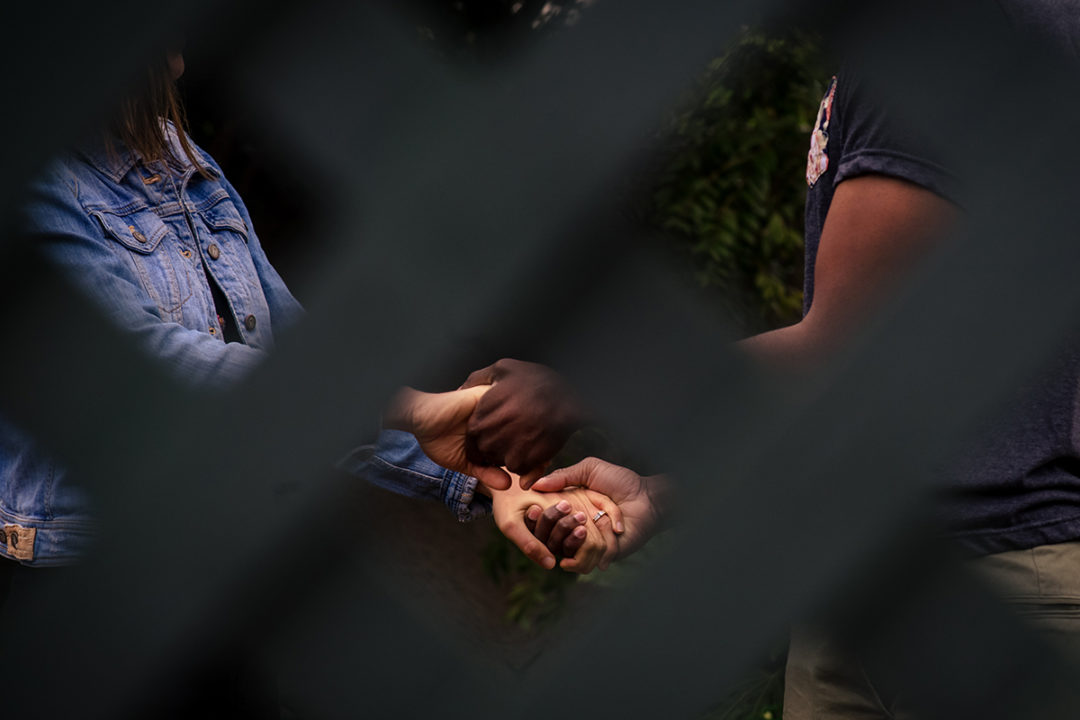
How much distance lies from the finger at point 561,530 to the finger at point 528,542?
1.0 inches

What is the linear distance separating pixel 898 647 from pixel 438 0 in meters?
2.48

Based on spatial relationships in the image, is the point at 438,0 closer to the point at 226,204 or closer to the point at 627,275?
the point at 226,204

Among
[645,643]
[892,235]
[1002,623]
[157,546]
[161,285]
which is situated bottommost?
[161,285]

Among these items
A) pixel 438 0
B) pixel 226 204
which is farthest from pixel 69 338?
pixel 438 0

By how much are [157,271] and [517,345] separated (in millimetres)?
673

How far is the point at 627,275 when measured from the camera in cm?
73

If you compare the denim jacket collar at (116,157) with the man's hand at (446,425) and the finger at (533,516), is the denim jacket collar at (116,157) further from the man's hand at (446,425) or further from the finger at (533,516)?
the finger at (533,516)

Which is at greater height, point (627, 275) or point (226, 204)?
point (627, 275)

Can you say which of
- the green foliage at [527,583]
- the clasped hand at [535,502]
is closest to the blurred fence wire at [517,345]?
the clasped hand at [535,502]

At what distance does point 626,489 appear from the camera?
147 cm

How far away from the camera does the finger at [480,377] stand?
112 cm

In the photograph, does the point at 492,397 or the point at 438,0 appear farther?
the point at 438,0

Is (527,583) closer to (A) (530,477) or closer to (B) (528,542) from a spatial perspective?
(B) (528,542)

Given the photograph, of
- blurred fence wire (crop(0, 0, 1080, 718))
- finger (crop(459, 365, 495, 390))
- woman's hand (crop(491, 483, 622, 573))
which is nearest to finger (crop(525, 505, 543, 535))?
woman's hand (crop(491, 483, 622, 573))
